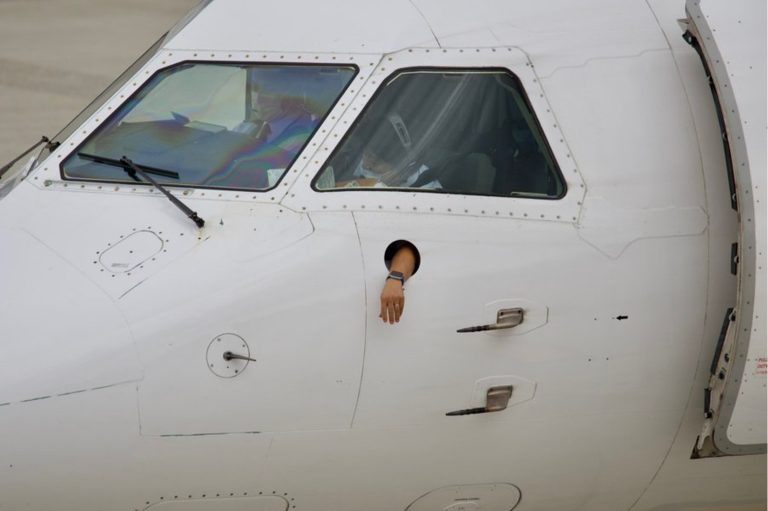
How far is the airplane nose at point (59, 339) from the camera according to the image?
5.83m

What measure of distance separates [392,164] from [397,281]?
72 cm

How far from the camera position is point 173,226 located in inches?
243

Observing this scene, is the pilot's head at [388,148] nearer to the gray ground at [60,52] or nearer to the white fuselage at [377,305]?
the white fuselage at [377,305]

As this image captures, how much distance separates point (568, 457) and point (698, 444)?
75 centimetres

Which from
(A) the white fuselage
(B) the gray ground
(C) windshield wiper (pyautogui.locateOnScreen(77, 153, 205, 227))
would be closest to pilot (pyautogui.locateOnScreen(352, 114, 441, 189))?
(A) the white fuselage

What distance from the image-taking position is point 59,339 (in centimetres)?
587

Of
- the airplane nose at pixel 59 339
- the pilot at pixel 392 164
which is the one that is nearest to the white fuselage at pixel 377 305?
the airplane nose at pixel 59 339

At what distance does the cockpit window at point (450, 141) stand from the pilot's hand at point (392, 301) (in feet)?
1.98

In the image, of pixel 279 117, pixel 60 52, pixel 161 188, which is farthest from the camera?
pixel 60 52

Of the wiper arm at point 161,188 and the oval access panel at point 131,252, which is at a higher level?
the wiper arm at point 161,188

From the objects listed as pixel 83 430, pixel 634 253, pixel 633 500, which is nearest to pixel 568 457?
pixel 633 500

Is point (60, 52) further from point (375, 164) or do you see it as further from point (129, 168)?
point (375, 164)

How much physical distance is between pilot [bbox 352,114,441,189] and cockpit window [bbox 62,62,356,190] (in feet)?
1.05

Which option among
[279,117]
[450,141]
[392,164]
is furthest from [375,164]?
[279,117]
